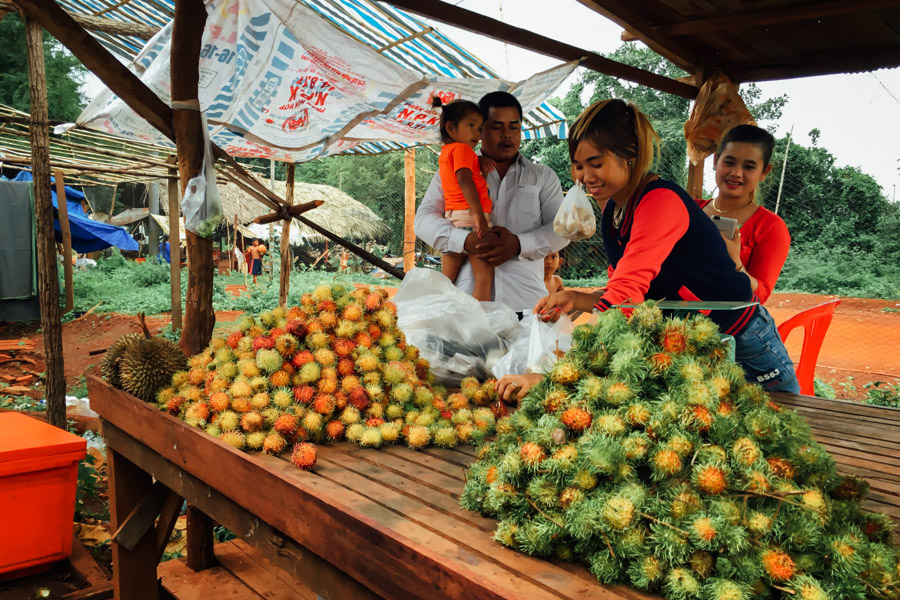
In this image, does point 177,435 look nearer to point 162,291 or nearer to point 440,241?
point 440,241

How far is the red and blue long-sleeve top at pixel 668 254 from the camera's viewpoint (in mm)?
1735

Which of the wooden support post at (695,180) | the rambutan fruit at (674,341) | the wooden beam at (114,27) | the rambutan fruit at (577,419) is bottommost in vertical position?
the rambutan fruit at (577,419)

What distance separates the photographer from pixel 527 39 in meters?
3.95

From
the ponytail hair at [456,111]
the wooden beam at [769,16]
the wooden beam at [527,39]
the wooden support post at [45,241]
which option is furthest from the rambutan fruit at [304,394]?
the wooden beam at [769,16]

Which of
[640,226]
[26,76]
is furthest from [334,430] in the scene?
[26,76]

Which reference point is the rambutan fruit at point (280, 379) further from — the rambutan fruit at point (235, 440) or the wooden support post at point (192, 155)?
the wooden support post at point (192, 155)

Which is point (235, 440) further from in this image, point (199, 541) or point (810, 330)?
point (810, 330)

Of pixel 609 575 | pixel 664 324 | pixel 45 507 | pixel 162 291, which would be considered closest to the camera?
pixel 609 575

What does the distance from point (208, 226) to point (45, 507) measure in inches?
67.5

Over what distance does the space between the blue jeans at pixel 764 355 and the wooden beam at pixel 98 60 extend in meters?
2.46

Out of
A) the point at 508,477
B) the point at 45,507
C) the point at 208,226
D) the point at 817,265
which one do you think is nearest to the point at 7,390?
the point at 45,507

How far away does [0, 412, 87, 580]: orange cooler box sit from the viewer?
2.80 metres

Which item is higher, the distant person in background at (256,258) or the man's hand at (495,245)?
the man's hand at (495,245)

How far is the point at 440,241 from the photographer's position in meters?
3.16
